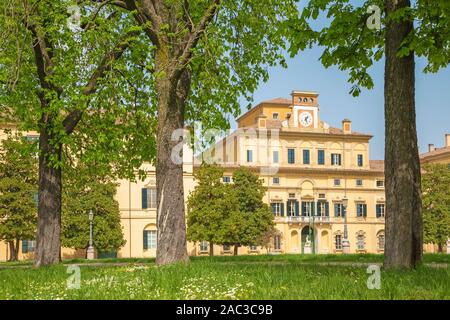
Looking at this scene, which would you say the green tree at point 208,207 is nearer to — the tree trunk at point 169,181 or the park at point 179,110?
the park at point 179,110

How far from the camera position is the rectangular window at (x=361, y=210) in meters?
59.1

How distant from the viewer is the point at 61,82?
1478 centimetres

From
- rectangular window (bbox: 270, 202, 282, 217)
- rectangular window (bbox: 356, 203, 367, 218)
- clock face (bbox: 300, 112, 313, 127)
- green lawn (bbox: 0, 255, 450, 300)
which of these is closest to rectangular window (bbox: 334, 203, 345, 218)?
rectangular window (bbox: 356, 203, 367, 218)

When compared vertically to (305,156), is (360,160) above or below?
below

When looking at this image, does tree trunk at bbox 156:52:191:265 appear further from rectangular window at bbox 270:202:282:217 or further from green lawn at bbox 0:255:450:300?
rectangular window at bbox 270:202:282:217

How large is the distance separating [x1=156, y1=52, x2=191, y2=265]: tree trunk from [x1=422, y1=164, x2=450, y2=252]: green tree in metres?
39.8

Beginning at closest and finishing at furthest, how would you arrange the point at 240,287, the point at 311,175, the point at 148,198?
the point at 240,287, the point at 148,198, the point at 311,175

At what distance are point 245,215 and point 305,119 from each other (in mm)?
18886

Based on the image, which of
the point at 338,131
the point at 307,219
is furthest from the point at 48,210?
the point at 338,131

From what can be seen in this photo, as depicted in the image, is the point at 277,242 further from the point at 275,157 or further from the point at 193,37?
the point at 193,37

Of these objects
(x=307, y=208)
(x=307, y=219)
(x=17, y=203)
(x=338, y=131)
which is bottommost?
(x=307, y=219)

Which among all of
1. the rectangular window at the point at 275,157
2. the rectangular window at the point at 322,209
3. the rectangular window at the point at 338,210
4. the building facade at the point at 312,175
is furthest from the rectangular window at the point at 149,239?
the rectangular window at the point at 338,210

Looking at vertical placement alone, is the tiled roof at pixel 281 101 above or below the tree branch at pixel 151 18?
above

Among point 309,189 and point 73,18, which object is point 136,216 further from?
→ point 73,18
